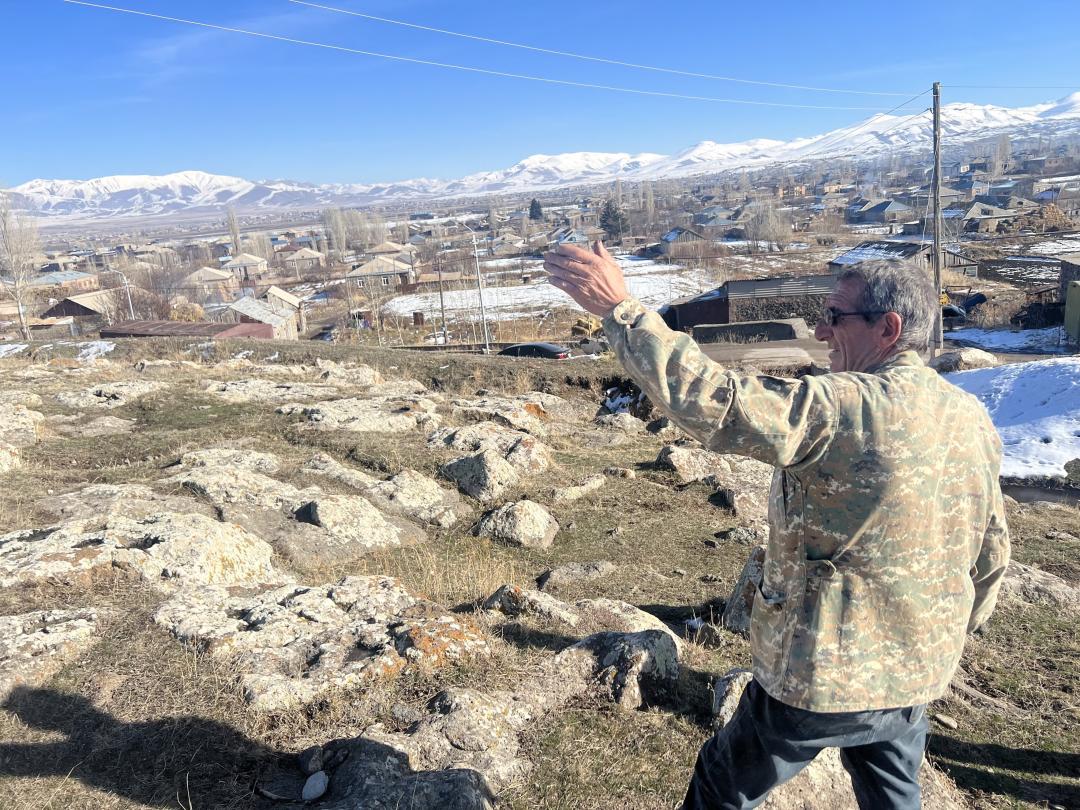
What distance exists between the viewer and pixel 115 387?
11586 mm

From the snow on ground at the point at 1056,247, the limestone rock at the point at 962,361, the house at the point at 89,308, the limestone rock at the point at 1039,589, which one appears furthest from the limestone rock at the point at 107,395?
the snow on ground at the point at 1056,247

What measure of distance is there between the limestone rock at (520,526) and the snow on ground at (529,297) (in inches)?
1371

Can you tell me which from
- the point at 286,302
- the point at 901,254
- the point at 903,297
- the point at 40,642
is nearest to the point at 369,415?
the point at 40,642

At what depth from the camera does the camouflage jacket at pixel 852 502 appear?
1700 mm

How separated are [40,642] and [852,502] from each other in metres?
4.11

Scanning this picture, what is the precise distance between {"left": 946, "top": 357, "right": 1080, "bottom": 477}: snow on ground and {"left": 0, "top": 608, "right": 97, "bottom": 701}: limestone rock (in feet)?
42.4

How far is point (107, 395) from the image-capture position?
11266 mm

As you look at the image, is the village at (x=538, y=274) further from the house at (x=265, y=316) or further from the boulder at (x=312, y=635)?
the boulder at (x=312, y=635)

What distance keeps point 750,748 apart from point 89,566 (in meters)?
4.49

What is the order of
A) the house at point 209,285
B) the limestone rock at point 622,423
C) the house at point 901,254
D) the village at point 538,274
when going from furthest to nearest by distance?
the house at point 209,285 → the village at point 538,274 → the house at point 901,254 → the limestone rock at point 622,423

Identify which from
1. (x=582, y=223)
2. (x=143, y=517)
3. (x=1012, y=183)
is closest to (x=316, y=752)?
(x=143, y=517)

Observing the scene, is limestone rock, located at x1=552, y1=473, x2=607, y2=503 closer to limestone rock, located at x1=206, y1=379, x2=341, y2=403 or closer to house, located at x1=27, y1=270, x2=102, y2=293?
limestone rock, located at x1=206, y1=379, x2=341, y2=403

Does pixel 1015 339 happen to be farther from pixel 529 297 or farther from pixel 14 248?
pixel 14 248

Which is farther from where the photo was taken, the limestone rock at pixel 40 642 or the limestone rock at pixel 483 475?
the limestone rock at pixel 483 475
